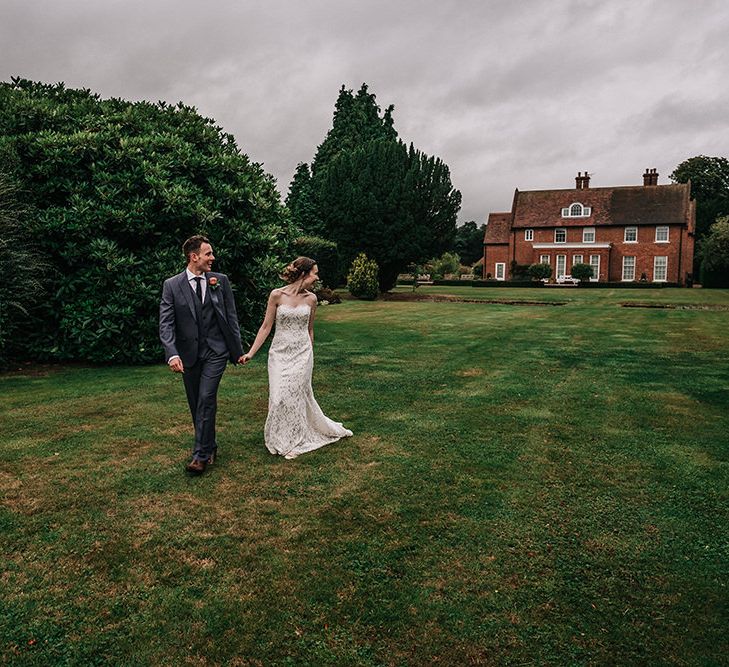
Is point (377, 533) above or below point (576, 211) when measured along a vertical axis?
below

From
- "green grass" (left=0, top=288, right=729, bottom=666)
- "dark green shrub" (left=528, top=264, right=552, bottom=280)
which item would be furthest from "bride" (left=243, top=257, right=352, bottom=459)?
"dark green shrub" (left=528, top=264, right=552, bottom=280)

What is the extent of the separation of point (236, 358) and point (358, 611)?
2.86 metres

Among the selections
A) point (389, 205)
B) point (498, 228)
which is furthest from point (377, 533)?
point (498, 228)

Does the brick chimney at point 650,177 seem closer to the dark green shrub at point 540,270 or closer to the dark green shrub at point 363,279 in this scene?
the dark green shrub at point 540,270

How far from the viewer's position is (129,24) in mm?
13688

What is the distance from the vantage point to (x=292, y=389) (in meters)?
5.94

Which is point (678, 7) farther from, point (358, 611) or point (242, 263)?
point (358, 611)

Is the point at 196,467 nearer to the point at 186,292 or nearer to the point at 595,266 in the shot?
the point at 186,292

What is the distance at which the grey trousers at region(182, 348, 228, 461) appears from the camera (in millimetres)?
5238

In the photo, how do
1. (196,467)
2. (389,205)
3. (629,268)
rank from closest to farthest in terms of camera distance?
(196,467), (389,205), (629,268)

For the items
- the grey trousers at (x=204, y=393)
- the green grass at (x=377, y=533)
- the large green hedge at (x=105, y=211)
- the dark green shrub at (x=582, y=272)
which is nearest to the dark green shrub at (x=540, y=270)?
the dark green shrub at (x=582, y=272)

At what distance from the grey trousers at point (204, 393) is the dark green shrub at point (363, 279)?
2415 centimetres

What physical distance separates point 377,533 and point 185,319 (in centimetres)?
259

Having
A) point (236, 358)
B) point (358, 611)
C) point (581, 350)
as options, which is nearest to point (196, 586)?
point (358, 611)
